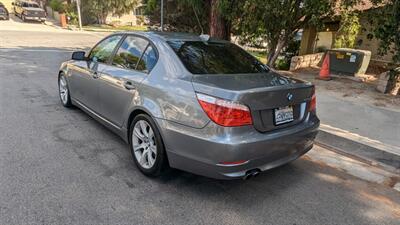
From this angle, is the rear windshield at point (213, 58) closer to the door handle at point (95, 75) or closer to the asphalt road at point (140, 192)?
the asphalt road at point (140, 192)

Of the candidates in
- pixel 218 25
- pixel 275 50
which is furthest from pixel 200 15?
pixel 275 50

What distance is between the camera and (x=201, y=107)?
108 inches

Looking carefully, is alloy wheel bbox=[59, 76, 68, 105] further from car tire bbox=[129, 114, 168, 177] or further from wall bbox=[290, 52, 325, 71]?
wall bbox=[290, 52, 325, 71]

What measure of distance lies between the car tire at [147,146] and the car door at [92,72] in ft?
3.67

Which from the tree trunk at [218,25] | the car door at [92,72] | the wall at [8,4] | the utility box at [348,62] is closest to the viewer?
the car door at [92,72]

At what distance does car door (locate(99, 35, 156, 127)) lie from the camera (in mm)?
3514

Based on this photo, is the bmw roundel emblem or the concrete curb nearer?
the bmw roundel emblem

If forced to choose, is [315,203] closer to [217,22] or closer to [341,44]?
[217,22]

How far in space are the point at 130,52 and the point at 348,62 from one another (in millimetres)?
8480

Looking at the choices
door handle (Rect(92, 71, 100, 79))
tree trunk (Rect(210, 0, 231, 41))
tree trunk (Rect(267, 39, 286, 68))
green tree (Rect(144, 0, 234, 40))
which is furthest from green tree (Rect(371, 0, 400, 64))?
door handle (Rect(92, 71, 100, 79))

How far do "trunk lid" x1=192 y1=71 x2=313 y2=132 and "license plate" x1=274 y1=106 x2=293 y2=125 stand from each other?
1.5 inches

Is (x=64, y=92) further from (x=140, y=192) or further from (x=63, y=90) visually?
(x=140, y=192)

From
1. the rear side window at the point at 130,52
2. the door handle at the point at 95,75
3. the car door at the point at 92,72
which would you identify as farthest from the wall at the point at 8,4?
the rear side window at the point at 130,52

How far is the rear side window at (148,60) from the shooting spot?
135 inches
